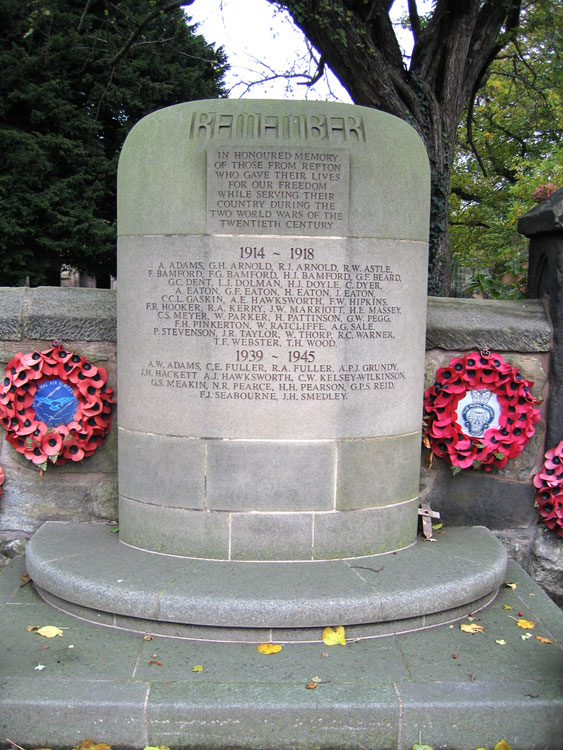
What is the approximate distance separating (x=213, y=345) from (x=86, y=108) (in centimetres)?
1358

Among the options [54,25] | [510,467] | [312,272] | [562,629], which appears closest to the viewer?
[562,629]

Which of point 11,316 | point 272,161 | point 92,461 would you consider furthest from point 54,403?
point 272,161

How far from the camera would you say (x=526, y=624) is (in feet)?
11.3

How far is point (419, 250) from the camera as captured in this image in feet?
12.7

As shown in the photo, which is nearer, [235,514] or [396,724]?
[396,724]

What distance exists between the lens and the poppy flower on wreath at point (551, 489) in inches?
173

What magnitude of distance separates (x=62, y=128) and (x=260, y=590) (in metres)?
13.6

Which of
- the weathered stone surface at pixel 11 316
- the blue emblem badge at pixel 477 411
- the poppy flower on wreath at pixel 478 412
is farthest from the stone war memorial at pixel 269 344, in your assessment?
the weathered stone surface at pixel 11 316

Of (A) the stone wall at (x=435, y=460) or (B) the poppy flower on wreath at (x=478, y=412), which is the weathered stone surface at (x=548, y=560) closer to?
(A) the stone wall at (x=435, y=460)

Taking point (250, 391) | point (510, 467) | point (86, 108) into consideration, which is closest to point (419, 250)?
point (250, 391)

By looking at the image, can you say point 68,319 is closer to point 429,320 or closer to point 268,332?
point 268,332

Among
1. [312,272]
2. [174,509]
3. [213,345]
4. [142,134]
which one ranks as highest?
[142,134]

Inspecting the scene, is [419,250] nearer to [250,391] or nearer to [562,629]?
[250,391]

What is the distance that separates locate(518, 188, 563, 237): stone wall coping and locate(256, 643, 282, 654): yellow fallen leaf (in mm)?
2822
